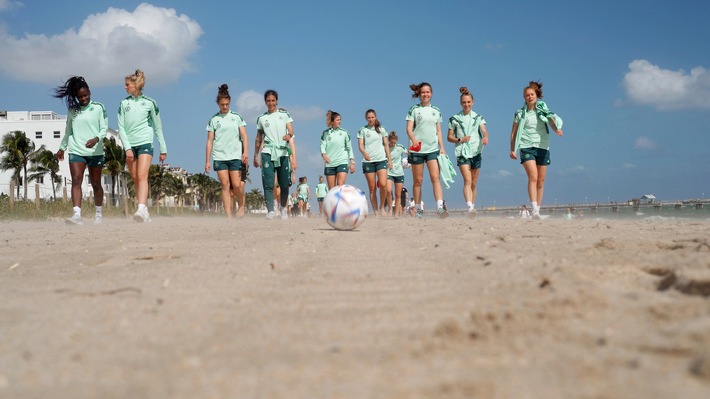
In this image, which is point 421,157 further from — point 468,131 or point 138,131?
point 138,131

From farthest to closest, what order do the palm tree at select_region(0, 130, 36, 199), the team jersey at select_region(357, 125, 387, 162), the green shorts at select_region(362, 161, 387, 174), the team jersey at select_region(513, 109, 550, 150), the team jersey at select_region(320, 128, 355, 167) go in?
the palm tree at select_region(0, 130, 36, 199) → the green shorts at select_region(362, 161, 387, 174) → the team jersey at select_region(357, 125, 387, 162) → the team jersey at select_region(320, 128, 355, 167) → the team jersey at select_region(513, 109, 550, 150)

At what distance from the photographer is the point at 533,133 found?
32.0ft

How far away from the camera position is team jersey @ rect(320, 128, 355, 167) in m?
12.7

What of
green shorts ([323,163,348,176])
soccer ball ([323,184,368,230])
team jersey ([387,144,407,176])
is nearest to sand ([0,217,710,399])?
soccer ball ([323,184,368,230])

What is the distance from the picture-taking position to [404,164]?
53.2 ft

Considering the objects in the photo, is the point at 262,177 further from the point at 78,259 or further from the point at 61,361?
the point at 61,361

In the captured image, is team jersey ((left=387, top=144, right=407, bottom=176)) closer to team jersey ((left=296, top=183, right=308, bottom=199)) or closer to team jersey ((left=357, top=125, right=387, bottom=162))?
team jersey ((left=357, top=125, right=387, bottom=162))

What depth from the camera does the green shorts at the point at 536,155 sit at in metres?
9.83

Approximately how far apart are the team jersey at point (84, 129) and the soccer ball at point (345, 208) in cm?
431

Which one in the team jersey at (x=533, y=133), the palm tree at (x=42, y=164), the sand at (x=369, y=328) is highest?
the palm tree at (x=42, y=164)

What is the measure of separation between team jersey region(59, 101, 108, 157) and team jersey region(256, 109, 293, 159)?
2911 mm

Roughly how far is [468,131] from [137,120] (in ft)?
18.6

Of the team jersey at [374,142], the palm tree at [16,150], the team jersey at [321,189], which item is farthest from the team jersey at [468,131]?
the palm tree at [16,150]

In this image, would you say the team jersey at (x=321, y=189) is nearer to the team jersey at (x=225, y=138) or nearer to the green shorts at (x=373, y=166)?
the green shorts at (x=373, y=166)
